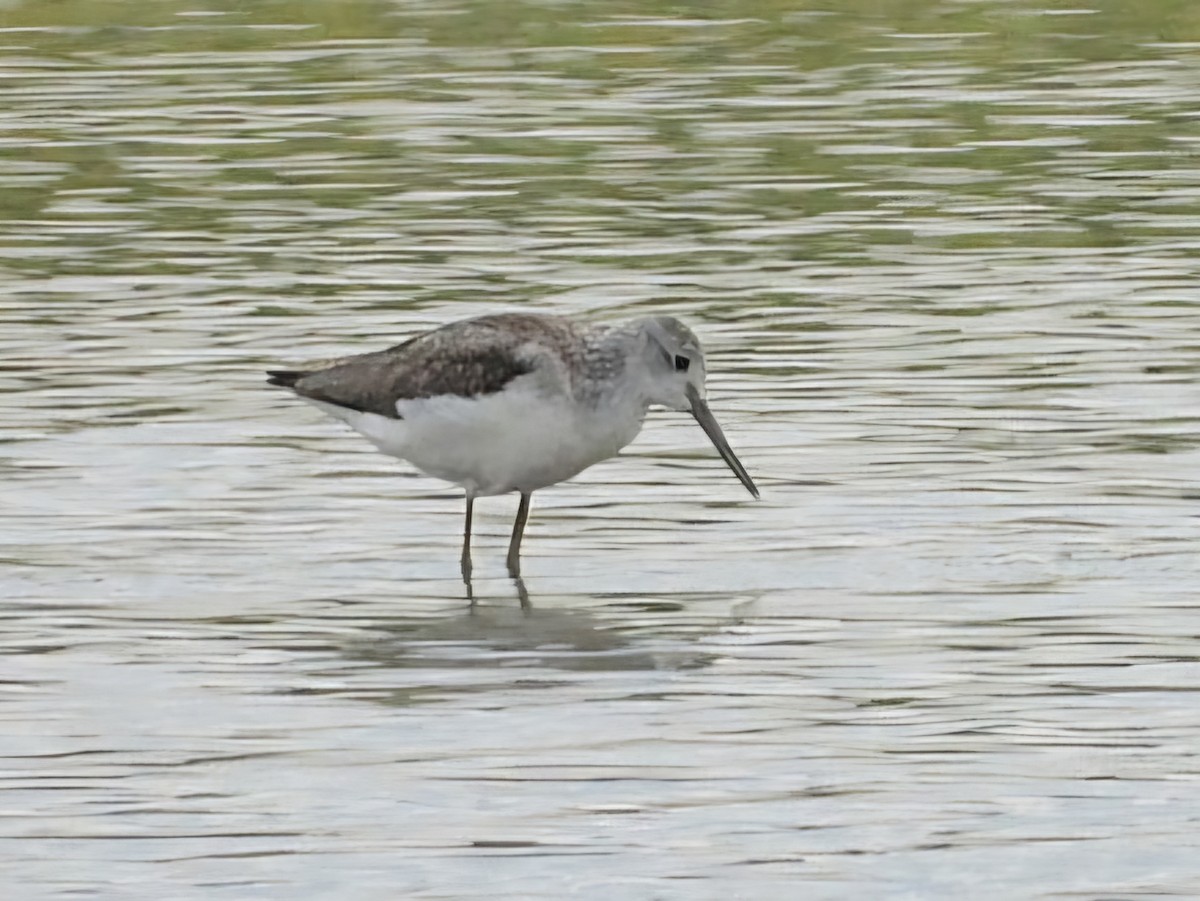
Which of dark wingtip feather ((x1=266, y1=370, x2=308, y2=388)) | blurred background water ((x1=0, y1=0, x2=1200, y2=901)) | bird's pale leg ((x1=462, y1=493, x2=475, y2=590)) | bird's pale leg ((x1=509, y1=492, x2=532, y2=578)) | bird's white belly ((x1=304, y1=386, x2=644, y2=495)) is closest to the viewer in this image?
blurred background water ((x1=0, y1=0, x2=1200, y2=901))

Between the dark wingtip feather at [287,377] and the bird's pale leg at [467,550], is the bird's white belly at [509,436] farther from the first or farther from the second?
Result: the dark wingtip feather at [287,377]

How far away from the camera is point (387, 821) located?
28.6 ft

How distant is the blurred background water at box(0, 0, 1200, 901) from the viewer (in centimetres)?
866

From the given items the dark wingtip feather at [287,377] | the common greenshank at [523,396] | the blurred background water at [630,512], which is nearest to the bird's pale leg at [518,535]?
the common greenshank at [523,396]

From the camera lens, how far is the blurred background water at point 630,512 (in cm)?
866

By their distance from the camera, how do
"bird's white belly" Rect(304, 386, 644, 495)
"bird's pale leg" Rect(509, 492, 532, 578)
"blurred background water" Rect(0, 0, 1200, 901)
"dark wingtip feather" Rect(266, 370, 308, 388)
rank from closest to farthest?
"blurred background water" Rect(0, 0, 1200, 901)
"bird's white belly" Rect(304, 386, 644, 495)
"bird's pale leg" Rect(509, 492, 532, 578)
"dark wingtip feather" Rect(266, 370, 308, 388)

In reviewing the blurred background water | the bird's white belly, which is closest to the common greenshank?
the bird's white belly

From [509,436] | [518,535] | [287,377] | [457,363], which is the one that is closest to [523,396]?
[509,436]

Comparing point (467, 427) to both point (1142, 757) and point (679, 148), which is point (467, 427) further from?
point (679, 148)

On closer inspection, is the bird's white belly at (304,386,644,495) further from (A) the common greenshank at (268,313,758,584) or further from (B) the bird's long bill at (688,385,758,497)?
(B) the bird's long bill at (688,385,758,497)

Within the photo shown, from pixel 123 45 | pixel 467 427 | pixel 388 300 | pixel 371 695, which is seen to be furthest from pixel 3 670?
pixel 123 45

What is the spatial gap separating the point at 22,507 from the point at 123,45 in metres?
17.9

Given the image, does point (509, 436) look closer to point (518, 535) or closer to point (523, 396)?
point (523, 396)

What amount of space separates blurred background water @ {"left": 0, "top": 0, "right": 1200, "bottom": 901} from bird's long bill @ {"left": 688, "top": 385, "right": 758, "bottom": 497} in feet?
0.79
